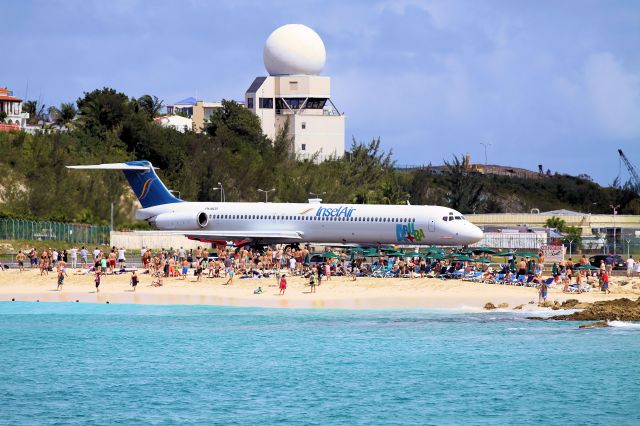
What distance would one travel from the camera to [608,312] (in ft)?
170

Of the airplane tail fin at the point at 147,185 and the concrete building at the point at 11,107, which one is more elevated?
the concrete building at the point at 11,107

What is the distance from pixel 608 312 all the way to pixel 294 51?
78.4 metres

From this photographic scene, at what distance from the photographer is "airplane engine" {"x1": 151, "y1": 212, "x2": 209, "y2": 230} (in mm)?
77188

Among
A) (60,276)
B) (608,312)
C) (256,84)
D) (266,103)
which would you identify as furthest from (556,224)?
(60,276)

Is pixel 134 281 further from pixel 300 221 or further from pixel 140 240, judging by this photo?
pixel 140 240

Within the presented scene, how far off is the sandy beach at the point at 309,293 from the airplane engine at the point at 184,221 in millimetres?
15235

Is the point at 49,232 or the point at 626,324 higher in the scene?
the point at 49,232

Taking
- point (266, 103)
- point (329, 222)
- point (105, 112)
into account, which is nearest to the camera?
point (329, 222)

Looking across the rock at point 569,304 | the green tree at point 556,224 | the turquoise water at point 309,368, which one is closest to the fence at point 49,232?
the turquoise water at point 309,368

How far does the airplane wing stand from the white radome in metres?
52.3

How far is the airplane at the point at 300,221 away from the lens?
6988 centimetres

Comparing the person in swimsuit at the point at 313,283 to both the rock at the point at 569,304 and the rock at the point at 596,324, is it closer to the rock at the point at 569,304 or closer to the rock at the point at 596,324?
the rock at the point at 569,304

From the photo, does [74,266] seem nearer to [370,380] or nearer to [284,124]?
[370,380]

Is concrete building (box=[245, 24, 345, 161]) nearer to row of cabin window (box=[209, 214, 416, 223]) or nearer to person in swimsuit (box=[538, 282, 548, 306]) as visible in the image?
row of cabin window (box=[209, 214, 416, 223])
